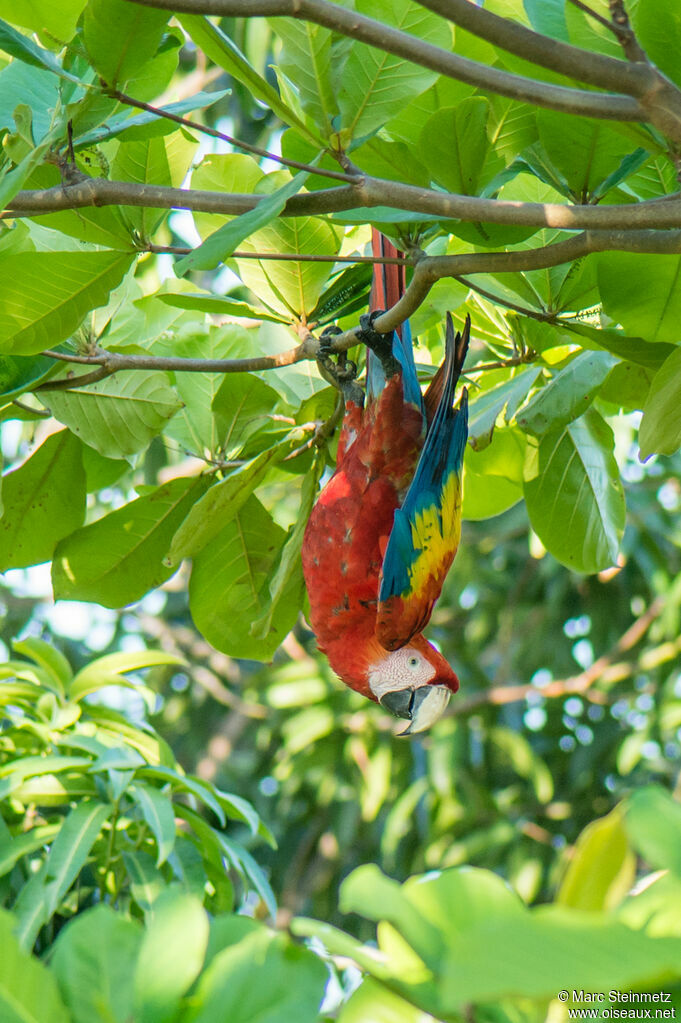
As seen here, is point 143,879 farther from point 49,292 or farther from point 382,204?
point 382,204

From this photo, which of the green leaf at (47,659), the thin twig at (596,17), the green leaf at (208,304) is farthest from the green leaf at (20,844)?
the thin twig at (596,17)

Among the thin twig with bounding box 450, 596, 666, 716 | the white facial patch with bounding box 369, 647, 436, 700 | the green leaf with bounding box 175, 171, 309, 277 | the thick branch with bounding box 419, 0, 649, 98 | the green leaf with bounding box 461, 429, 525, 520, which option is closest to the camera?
the thick branch with bounding box 419, 0, 649, 98

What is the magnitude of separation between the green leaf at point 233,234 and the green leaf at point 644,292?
0.44 m

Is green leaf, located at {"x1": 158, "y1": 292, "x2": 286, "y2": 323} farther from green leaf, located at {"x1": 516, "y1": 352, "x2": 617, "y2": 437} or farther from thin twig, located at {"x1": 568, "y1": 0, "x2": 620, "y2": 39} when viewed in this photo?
thin twig, located at {"x1": 568, "y1": 0, "x2": 620, "y2": 39}

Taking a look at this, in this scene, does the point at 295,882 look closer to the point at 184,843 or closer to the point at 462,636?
the point at 462,636

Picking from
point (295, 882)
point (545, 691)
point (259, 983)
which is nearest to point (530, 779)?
point (545, 691)

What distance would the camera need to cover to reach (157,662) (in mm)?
1789

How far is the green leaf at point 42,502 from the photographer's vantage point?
5.14 feet

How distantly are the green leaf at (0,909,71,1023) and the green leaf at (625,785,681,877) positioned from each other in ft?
1.20

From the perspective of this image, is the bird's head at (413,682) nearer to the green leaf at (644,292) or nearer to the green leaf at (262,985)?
the green leaf at (644,292)

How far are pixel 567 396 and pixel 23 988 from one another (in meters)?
1.08

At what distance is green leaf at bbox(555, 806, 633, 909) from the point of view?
2.06 ft

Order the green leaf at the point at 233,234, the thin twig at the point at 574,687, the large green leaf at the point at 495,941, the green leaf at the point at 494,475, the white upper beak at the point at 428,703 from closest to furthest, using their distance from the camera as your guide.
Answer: the large green leaf at the point at 495,941 → the green leaf at the point at 233,234 → the green leaf at the point at 494,475 → the white upper beak at the point at 428,703 → the thin twig at the point at 574,687

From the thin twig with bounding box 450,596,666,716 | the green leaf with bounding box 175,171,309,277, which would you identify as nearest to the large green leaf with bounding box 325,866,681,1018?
the green leaf with bounding box 175,171,309,277
